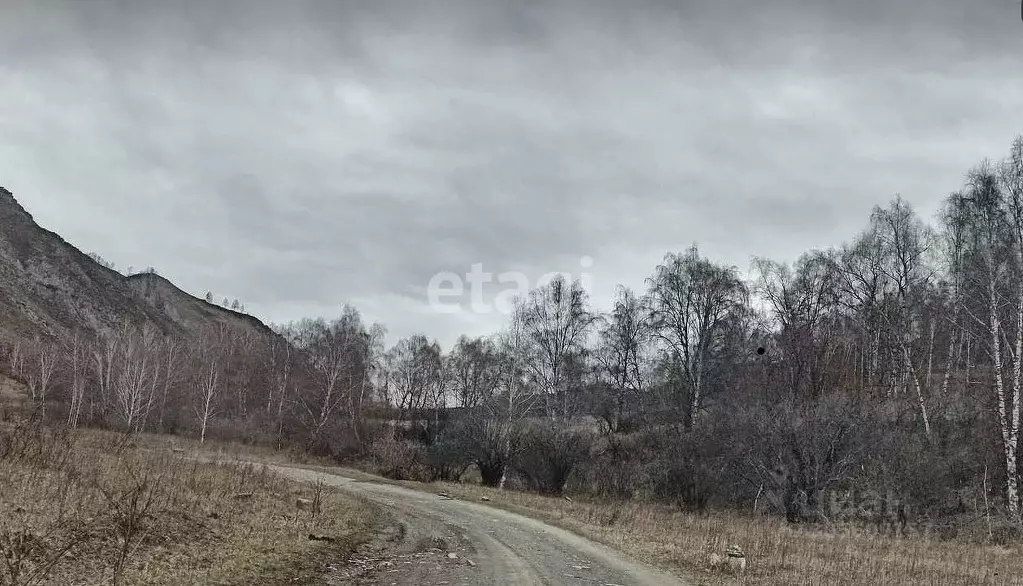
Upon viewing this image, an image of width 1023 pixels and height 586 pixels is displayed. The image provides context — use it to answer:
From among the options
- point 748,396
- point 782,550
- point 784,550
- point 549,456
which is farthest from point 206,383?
point 784,550

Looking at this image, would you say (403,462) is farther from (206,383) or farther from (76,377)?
(76,377)

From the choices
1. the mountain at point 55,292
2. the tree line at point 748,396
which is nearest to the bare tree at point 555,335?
the tree line at point 748,396

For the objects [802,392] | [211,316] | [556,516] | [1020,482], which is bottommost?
[556,516]

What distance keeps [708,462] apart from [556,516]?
11588mm

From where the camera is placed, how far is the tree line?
23453 mm

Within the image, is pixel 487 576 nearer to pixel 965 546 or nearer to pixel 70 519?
pixel 70 519

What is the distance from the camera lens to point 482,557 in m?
11.8

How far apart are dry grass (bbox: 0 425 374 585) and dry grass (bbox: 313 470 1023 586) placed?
256 inches

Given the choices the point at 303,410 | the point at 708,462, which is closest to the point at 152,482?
the point at 708,462

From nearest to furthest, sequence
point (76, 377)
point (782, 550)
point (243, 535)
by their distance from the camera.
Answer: point (243, 535) → point (782, 550) → point (76, 377)

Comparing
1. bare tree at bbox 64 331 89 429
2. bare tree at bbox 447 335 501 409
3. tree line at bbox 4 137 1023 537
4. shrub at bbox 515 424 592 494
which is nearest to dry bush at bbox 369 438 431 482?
tree line at bbox 4 137 1023 537

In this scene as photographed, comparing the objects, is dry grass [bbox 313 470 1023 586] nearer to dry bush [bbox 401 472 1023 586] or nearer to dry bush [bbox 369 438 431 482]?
dry bush [bbox 401 472 1023 586]

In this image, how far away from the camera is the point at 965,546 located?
18.0 metres

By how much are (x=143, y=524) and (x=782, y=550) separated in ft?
43.5
